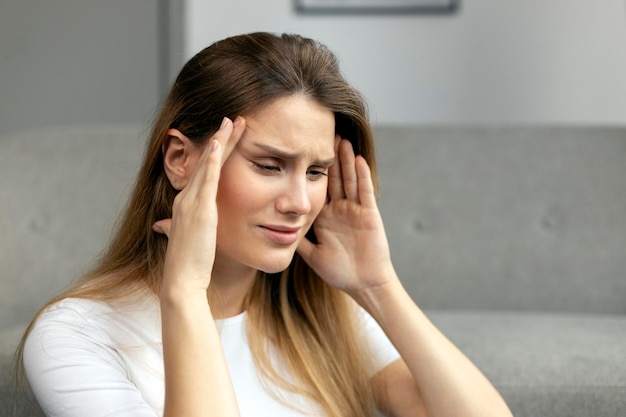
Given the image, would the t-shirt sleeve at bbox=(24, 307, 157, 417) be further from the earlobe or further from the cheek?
the cheek

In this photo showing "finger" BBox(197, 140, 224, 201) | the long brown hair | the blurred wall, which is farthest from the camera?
the blurred wall

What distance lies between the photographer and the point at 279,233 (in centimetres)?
144

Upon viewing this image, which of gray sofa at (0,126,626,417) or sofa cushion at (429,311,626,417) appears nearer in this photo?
sofa cushion at (429,311,626,417)

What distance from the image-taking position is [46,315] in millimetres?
1405

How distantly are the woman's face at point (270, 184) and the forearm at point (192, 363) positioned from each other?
7.0 inches

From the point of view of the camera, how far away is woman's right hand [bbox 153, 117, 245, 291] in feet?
4.29

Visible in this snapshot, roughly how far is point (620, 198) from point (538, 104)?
2.33 feet

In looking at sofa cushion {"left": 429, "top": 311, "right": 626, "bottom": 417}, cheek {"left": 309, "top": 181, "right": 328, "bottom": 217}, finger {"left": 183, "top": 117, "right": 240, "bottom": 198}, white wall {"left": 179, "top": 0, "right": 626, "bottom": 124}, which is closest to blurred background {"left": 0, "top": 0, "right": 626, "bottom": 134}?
white wall {"left": 179, "top": 0, "right": 626, "bottom": 124}

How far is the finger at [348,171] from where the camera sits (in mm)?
1655

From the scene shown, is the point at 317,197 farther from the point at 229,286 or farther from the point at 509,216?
the point at 509,216

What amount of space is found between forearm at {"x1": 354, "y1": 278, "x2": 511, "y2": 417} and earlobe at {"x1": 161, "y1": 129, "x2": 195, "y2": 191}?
1.35 feet

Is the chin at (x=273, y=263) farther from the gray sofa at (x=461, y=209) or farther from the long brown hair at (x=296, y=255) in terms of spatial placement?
the gray sofa at (x=461, y=209)

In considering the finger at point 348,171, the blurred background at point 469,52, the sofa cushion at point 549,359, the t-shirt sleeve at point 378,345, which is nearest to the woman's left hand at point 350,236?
the finger at point 348,171

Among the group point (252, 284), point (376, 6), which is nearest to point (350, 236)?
point (252, 284)
